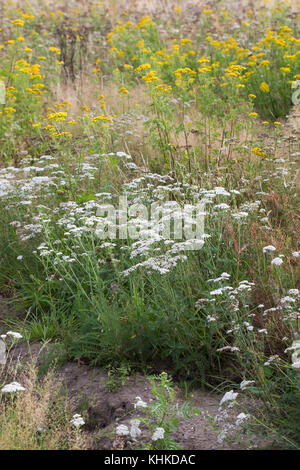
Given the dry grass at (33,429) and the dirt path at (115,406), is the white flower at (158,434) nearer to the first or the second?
the dirt path at (115,406)

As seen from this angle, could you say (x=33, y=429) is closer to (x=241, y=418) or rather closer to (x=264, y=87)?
(x=241, y=418)

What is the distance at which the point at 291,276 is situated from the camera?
12.6 ft

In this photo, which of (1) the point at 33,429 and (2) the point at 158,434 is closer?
(2) the point at 158,434

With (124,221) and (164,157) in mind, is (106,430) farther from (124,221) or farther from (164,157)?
(164,157)

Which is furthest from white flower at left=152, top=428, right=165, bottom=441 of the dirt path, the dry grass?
the dry grass

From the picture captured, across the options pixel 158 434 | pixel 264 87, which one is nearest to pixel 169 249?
pixel 158 434

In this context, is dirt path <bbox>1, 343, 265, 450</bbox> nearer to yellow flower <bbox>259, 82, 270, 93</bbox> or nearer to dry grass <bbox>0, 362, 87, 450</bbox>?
dry grass <bbox>0, 362, 87, 450</bbox>

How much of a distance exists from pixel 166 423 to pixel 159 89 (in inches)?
138

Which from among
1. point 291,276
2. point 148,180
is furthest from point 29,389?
point 148,180

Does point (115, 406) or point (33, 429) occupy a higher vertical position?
point (33, 429)

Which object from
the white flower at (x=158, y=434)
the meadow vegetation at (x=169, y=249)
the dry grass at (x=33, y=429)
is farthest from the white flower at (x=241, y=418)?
the dry grass at (x=33, y=429)

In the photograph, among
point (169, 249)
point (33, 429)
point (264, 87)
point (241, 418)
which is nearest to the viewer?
point (241, 418)

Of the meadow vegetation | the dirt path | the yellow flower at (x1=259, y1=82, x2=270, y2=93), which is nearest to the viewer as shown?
the dirt path

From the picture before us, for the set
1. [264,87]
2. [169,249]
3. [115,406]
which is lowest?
[115,406]
